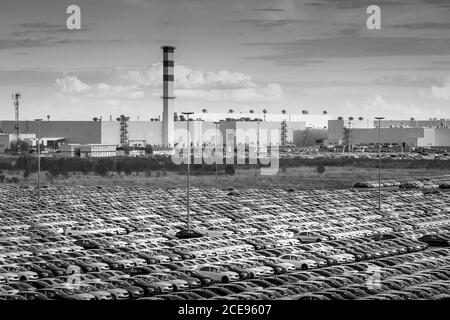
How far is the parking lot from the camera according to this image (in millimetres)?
12234

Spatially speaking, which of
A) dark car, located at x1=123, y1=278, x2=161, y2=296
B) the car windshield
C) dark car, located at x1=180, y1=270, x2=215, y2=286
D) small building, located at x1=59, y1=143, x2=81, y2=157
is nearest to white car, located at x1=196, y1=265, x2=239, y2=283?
dark car, located at x1=180, y1=270, x2=215, y2=286

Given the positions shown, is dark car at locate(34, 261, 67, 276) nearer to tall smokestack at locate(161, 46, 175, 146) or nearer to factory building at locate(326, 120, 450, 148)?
tall smokestack at locate(161, 46, 175, 146)

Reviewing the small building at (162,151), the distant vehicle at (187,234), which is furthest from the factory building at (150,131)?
the distant vehicle at (187,234)

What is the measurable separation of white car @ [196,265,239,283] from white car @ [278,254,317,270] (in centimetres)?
167

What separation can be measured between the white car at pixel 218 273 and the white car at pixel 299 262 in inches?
65.9

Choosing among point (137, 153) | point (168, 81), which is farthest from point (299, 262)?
point (137, 153)

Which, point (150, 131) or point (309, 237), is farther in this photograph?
point (150, 131)

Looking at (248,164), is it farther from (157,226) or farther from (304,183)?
(157,226)

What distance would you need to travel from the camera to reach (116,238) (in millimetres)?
19719

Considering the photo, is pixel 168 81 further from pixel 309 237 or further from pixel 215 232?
pixel 309 237

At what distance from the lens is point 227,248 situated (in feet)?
→ 58.1

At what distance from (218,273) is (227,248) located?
3637 millimetres
